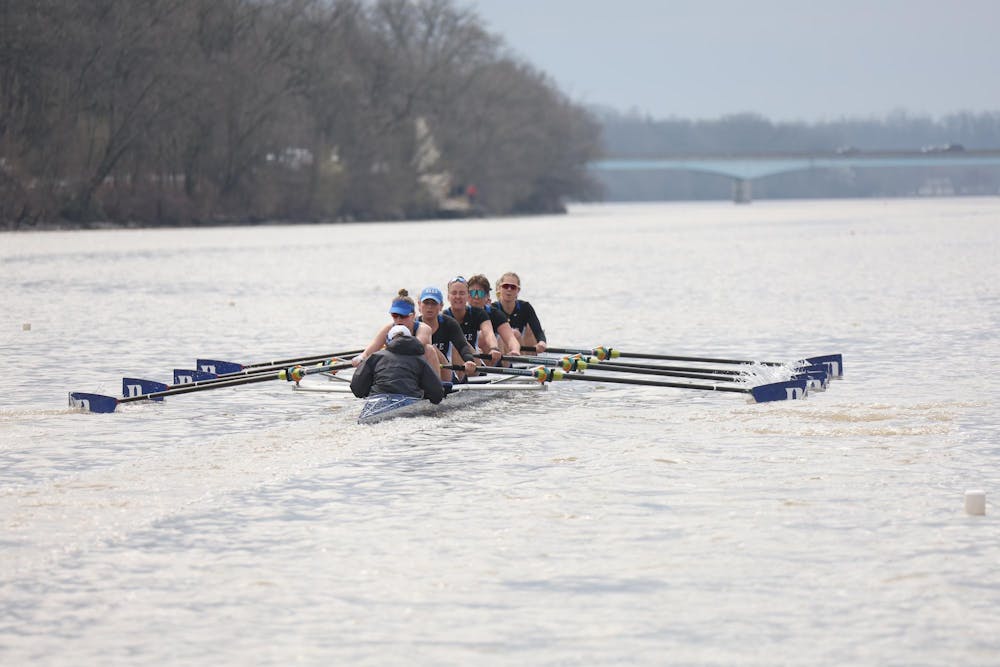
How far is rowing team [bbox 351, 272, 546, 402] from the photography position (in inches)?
555

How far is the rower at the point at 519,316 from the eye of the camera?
17.8 meters

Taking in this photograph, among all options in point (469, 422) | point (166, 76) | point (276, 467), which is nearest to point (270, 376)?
point (469, 422)

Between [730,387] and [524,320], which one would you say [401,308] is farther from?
[524,320]

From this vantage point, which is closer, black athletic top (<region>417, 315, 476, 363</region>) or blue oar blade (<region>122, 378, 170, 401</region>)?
blue oar blade (<region>122, 378, 170, 401</region>)

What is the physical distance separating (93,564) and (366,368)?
5.92 m

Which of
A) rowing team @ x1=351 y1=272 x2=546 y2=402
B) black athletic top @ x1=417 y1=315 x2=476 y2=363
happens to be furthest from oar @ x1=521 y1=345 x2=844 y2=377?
black athletic top @ x1=417 y1=315 x2=476 y2=363

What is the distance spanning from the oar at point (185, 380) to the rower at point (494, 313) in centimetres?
157

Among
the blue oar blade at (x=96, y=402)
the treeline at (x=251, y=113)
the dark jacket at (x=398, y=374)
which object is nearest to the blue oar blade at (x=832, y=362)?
the dark jacket at (x=398, y=374)

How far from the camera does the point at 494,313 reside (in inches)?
675

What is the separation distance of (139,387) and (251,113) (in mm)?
77030

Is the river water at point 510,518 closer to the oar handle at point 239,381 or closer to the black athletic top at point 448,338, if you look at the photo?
the oar handle at point 239,381

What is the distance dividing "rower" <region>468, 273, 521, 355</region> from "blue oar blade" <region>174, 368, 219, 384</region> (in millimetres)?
2857

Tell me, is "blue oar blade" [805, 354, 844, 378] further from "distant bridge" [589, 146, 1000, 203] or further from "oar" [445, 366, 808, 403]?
"distant bridge" [589, 146, 1000, 203]

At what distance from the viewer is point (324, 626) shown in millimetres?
7266
